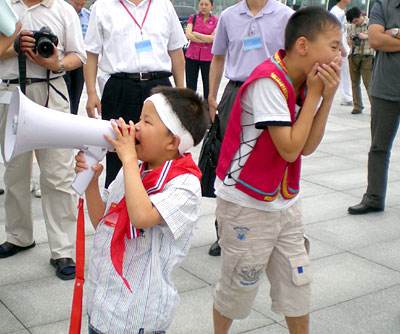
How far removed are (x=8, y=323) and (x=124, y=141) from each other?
176 centimetres

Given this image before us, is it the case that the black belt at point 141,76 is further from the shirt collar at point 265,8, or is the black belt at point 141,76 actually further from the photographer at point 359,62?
the photographer at point 359,62

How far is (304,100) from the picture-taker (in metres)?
2.96

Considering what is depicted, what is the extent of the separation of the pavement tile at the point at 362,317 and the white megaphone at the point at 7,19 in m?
2.22

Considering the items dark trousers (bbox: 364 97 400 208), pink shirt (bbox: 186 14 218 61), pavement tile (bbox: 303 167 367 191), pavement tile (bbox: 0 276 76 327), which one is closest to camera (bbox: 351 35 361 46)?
pink shirt (bbox: 186 14 218 61)

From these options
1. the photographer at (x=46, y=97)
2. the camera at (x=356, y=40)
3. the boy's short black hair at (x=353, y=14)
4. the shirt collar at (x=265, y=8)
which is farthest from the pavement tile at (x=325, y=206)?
the boy's short black hair at (x=353, y=14)

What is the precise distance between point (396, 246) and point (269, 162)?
242 centimetres

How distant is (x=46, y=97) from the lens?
433 centimetres

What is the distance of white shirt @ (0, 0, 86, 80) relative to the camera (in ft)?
13.9

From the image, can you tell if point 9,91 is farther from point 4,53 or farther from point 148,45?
point 148,45

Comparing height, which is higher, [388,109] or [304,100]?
[304,100]

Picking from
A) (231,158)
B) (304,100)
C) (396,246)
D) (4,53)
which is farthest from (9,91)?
(396,246)

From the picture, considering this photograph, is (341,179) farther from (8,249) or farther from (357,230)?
(8,249)

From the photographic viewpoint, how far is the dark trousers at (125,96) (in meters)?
4.62

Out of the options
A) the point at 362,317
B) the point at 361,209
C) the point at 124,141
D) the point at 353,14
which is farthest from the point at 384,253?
the point at 353,14
